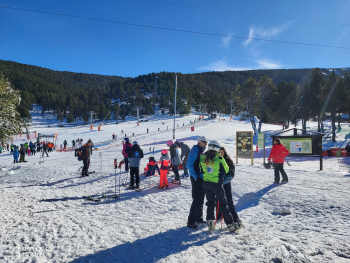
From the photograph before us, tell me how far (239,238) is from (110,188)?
215 inches

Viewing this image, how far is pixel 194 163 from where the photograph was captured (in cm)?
430

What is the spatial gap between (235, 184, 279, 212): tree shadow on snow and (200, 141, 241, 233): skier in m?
1.74

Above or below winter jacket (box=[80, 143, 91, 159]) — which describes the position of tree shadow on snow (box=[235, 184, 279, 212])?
below

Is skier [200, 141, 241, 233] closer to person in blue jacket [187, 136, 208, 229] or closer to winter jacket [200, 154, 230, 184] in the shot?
winter jacket [200, 154, 230, 184]

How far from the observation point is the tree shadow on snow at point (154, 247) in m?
3.31

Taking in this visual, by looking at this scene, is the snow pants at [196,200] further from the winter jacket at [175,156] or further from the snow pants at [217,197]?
the winter jacket at [175,156]

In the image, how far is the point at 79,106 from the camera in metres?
104

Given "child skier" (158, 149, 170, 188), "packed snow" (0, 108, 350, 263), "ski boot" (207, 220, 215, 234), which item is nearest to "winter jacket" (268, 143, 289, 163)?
"packed snow" (0, 108, 350, 263)

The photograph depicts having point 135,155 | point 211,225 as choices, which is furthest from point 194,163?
point 135,155

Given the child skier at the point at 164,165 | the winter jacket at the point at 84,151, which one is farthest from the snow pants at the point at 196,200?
the winter jacket at the point at 84,151

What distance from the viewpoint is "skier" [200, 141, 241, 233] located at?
12.8ft

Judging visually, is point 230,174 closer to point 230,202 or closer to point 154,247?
point 230,202

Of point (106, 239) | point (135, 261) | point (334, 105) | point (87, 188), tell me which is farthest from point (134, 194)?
point (334, 105)

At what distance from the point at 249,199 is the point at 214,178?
10.4ft
